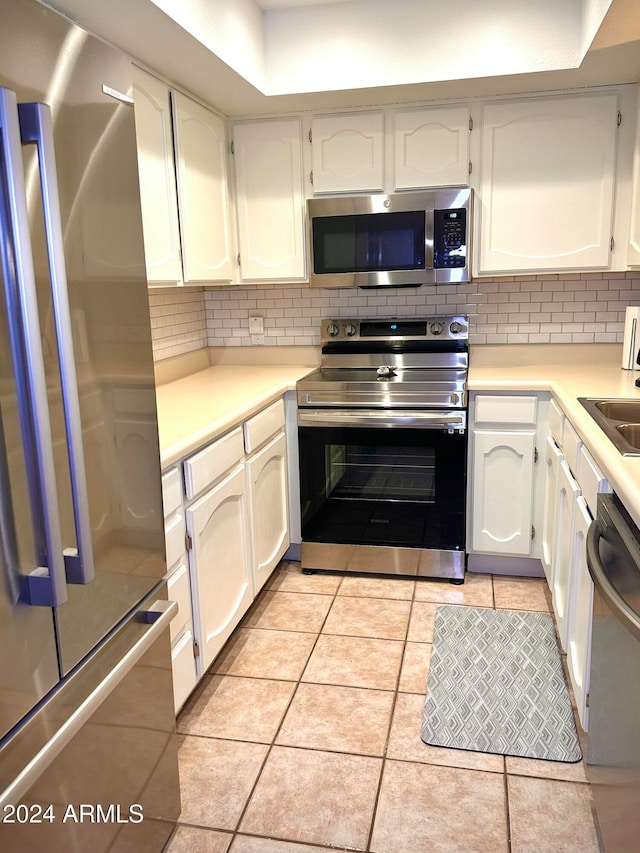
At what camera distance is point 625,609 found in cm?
118

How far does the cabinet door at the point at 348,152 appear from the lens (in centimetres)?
304

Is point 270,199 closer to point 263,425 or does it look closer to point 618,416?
point 263,425

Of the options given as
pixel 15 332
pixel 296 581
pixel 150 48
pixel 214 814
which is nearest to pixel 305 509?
pixel 296 581

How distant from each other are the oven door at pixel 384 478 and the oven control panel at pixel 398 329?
0.62 meters

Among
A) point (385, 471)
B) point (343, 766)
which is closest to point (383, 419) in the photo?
point (385, 471)

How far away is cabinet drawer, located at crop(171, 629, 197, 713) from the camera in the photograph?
1942 mm

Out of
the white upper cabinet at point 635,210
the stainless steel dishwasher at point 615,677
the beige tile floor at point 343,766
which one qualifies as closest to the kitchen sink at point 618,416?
the stainless steel dishwasher at point 615,677

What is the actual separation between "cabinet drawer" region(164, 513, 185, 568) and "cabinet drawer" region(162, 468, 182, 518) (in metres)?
0.03

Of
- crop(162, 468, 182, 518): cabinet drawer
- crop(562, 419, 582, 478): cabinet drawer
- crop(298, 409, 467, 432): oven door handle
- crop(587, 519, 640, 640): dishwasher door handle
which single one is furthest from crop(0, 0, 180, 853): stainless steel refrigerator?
crop(298, 409, 467, 432): oven door handle

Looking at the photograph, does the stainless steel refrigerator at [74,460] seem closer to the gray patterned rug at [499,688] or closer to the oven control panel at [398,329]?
the gray patterned rug at [499,688]

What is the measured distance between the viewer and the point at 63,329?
3.51ft

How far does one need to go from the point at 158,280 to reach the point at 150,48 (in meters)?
0.75

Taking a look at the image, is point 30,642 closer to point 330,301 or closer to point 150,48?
point 150,48

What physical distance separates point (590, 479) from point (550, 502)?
858mm
